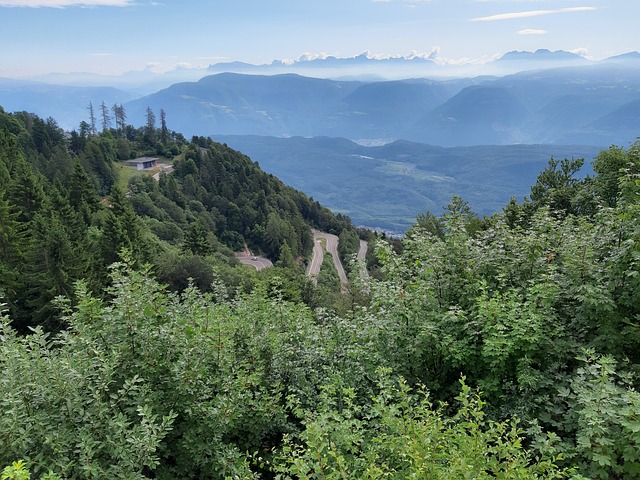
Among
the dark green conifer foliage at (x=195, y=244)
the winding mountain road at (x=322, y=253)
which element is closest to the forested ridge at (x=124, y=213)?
the dark green conifer foliage at (x=195, y=244)

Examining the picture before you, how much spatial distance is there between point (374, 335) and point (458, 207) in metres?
4.26

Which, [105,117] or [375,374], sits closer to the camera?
[375,374]

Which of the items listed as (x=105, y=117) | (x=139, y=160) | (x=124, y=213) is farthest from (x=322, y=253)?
(x=105, y=117)

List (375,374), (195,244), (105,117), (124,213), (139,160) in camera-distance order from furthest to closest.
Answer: (105,117)
(139,160)
(195,244)
(124,213)
(375,374)

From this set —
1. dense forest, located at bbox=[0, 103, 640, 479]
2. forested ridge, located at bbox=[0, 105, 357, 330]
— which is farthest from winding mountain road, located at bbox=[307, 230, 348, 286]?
dense forest, located at bbox=[0, 103, 640, 479]

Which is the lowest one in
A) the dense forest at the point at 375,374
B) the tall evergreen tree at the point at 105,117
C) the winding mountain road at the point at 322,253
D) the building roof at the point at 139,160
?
the winding mountain road at the point at 322,253

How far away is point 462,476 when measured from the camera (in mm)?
4121

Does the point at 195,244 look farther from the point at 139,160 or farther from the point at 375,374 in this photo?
the point at 139,160

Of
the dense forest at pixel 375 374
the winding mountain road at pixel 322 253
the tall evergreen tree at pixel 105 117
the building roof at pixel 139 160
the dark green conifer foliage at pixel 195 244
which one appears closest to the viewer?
the dense forest at pixel 375 374

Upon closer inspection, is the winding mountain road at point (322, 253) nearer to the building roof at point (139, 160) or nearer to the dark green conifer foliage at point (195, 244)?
the dark green conifer foliage at point (195, 244)

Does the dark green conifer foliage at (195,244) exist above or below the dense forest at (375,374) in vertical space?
below

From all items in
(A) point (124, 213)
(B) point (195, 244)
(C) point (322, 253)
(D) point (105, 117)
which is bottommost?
(C) point (322, 253)

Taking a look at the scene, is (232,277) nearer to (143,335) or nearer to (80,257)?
(80,257)

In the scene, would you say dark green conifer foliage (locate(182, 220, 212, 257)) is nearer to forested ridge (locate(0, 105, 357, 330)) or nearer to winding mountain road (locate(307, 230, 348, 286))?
forested ridge (locate(0, 105, 357, 330))
